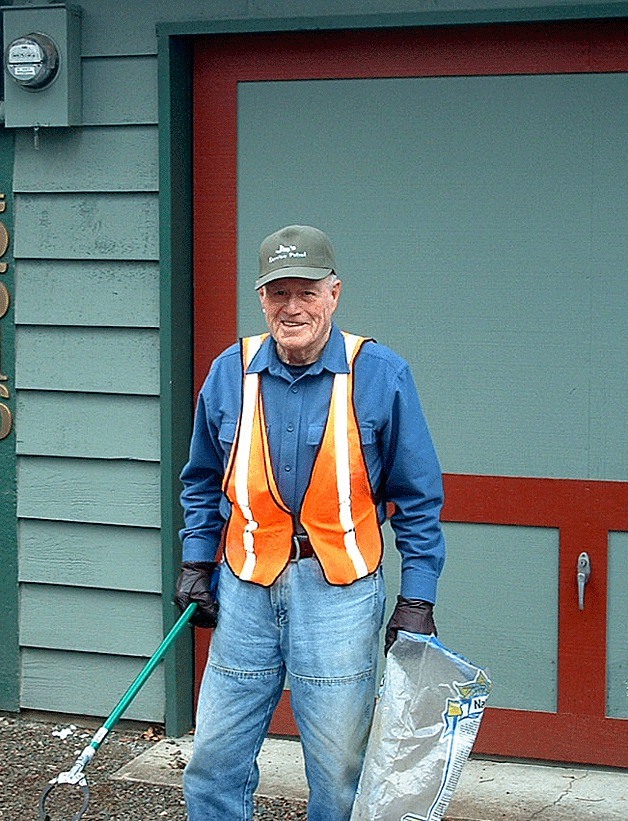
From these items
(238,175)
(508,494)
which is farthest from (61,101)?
(508,494)

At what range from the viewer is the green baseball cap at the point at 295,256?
11.8 ft

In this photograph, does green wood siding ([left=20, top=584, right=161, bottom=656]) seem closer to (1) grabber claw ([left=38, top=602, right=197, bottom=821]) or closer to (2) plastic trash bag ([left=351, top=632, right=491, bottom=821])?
(1) grabber claw ([left=38, top=602, right=197, bottom=821])

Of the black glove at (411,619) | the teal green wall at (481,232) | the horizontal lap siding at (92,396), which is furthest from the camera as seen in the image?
the horizontal lap siding at (92,396)

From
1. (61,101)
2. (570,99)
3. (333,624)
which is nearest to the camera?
(333,624)

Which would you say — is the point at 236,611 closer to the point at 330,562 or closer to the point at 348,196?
the point at 330,562

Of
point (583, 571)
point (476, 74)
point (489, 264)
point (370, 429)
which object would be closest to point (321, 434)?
point (370, 429)

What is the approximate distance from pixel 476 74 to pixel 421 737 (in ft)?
7.60

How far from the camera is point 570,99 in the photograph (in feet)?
15.5

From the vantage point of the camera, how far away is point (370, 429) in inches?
145

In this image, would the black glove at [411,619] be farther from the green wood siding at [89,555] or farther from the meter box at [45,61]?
the meter box at [45,61]

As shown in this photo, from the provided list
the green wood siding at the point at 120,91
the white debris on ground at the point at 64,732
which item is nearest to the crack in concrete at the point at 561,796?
the white debris on ground at the point at 64,732

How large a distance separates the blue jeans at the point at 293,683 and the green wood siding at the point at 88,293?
1.58 metres

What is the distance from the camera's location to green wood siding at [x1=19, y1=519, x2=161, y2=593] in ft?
17.3

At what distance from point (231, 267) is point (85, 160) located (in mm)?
654
